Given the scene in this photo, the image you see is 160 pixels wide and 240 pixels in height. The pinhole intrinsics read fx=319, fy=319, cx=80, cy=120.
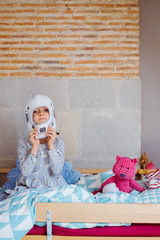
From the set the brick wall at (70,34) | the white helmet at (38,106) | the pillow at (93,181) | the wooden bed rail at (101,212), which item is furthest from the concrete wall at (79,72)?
the wooden bed rail at (101,212)

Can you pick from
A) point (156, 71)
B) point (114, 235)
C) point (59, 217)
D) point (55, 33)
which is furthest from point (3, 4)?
point (114, 235)

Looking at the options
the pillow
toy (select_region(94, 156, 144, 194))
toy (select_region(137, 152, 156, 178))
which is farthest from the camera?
toy (select_region(137, 152, 156, 178))

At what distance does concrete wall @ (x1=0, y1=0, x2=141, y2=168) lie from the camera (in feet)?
8.23

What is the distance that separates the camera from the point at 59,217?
62.0 inches

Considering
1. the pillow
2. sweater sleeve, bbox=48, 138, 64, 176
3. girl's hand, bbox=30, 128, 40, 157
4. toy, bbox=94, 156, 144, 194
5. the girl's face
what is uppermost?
the girl's face

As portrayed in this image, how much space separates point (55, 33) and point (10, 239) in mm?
1621

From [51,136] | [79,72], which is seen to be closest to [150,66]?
[79,72]

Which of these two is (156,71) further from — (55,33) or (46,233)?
(46,233)

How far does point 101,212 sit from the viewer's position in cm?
156

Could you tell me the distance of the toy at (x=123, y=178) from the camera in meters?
1.91

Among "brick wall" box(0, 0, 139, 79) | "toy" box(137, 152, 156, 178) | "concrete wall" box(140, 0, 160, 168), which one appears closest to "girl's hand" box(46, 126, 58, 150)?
"brick wall" box(0, 0, 139, 79)

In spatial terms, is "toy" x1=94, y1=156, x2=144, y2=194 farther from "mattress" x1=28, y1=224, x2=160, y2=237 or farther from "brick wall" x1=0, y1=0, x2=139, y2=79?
"brick wall" x1=0, y1=0, x2=139, y2=79

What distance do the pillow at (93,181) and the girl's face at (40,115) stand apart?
54 centimetres

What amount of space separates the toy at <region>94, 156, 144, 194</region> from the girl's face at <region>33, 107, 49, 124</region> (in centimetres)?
53
